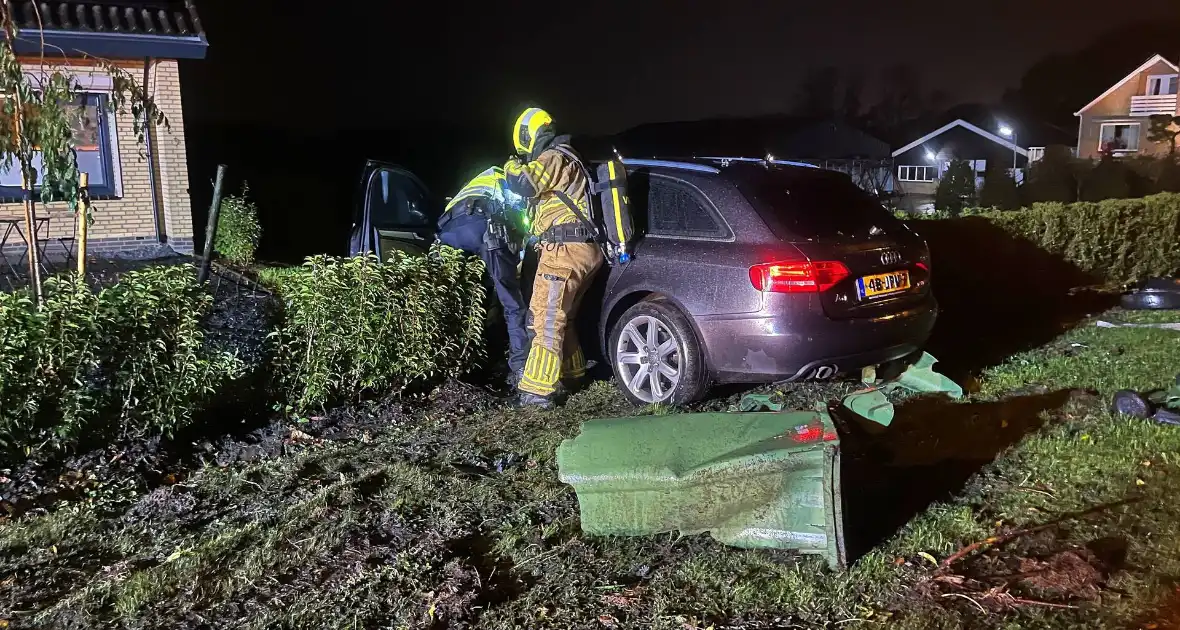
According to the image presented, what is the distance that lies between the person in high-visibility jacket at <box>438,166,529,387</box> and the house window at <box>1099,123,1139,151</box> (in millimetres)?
50273

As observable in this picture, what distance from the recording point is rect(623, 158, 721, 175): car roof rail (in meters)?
5.49

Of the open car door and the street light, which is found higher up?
the street light

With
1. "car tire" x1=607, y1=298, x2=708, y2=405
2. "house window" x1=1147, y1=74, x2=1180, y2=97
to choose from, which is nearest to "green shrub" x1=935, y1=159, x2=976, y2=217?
"house window" x1=1147, y1=74, x2=1180, y2=97

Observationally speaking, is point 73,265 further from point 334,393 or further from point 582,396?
point 582,396

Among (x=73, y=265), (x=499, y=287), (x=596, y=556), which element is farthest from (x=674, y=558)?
(x=73, y=265)

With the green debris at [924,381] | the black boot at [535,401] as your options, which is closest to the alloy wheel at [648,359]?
the black boot at [535,401]

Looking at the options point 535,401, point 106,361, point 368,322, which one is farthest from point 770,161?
point 106,361

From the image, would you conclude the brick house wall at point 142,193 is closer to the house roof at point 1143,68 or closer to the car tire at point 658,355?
the car tire at point 658,355

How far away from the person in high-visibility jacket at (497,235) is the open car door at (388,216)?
2.67 feet

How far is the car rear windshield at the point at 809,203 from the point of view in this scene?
5.10 metres

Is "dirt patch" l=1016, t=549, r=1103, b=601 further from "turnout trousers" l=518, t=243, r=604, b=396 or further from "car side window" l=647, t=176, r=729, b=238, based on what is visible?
"turnout trousers" l=518, t=243, r=604, b=396

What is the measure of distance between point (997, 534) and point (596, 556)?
1691 millimetres

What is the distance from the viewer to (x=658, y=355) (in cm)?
546

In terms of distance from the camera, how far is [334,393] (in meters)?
5.27
